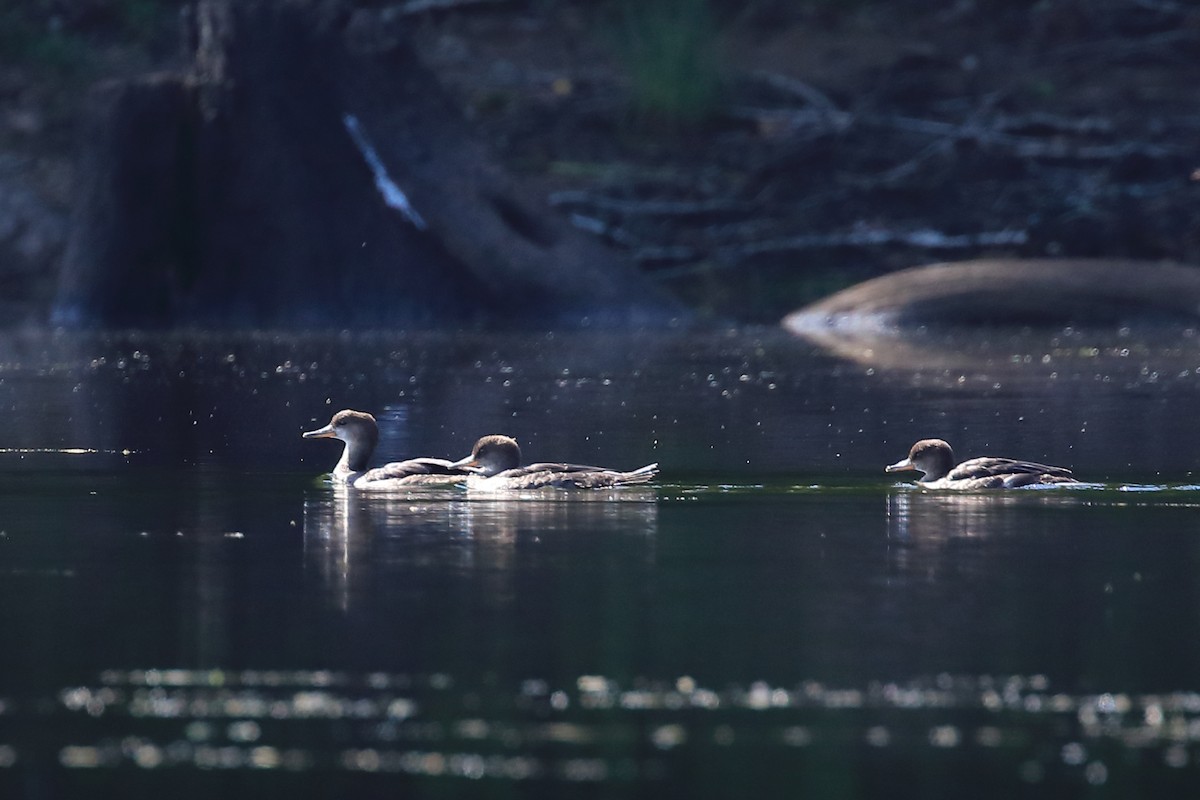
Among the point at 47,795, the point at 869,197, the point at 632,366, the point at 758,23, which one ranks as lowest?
the point at 47,795

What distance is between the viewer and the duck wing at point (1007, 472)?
1356 cm

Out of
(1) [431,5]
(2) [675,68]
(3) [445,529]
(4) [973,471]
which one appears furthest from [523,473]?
(1) [431,5]

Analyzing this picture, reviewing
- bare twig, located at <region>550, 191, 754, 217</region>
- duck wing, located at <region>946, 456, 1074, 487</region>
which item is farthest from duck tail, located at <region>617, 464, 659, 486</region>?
bare twig, located at <region>550, 191, 754, 217</region>

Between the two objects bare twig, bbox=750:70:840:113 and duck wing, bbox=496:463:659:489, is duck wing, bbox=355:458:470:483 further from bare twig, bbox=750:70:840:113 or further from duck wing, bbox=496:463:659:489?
bare twig, bbox=750:70:840:113

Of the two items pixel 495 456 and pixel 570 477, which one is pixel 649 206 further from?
pixel 570 477

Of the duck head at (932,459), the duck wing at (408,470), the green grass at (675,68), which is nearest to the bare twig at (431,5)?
the green grass at (675,68)

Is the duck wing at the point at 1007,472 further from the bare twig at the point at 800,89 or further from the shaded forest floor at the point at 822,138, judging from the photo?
the bare twig at the point at 800,89

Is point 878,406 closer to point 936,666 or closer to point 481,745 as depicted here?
point 936,666

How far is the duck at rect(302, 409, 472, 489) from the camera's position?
46.2 ft

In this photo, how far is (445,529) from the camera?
1205 centimetres

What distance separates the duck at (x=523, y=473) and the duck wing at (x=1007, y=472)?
1696 mm

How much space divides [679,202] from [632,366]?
1400cm

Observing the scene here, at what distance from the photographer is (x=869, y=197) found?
3812 cm

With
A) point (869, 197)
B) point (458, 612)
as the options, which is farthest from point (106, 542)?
point (869, 197)
